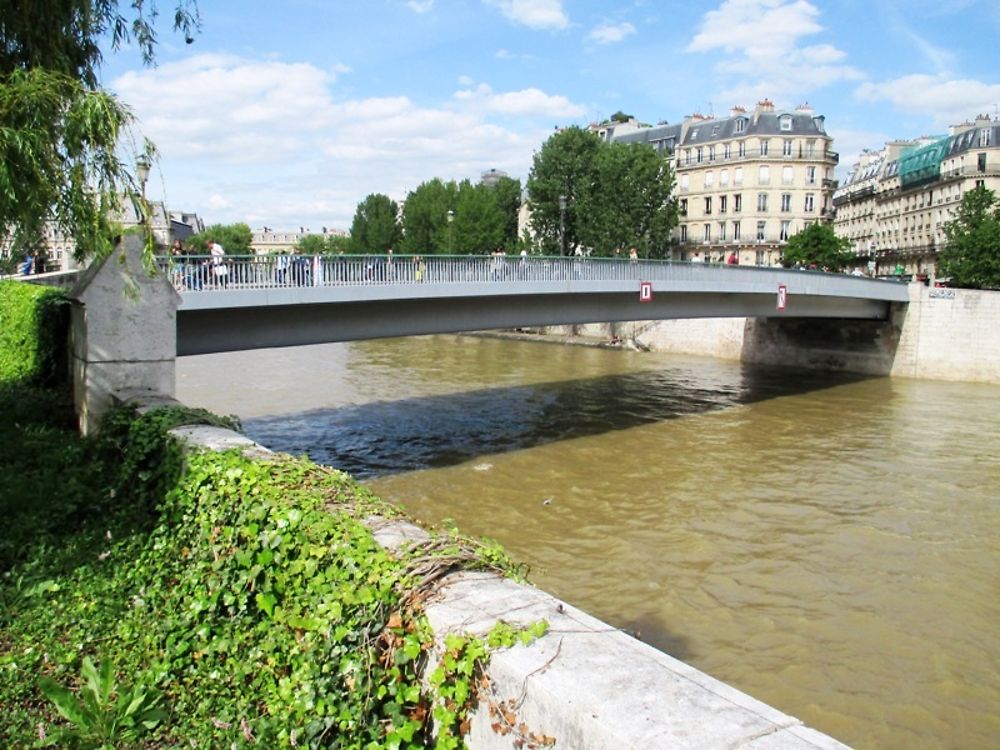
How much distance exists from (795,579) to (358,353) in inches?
1307

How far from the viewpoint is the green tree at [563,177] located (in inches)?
2456

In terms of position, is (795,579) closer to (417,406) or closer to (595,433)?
(595,433)

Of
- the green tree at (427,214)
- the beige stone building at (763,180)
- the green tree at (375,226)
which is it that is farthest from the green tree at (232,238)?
the beige stone building at (763,180)

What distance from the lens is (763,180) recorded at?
212 feet

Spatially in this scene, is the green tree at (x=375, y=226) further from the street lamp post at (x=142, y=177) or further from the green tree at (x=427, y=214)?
the street lamp post at (x=142, y=177)

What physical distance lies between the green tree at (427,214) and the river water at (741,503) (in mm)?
48241

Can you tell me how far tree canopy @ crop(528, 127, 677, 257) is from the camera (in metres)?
59.2

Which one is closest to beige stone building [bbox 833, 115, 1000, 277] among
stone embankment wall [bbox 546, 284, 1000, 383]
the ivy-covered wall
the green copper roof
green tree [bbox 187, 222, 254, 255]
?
the green copper roof

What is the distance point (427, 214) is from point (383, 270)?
65794 millimetres

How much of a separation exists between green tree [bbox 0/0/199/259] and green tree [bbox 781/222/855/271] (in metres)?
51.3

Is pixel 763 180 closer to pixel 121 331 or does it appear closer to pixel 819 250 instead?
pixel 819 250

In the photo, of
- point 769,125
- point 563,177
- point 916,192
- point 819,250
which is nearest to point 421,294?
point 819,250

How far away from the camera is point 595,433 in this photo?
814 inches

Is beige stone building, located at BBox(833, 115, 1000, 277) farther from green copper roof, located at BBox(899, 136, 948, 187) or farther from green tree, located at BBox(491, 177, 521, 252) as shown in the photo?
green tree, located at BBox(491, 177, 521, 252)
